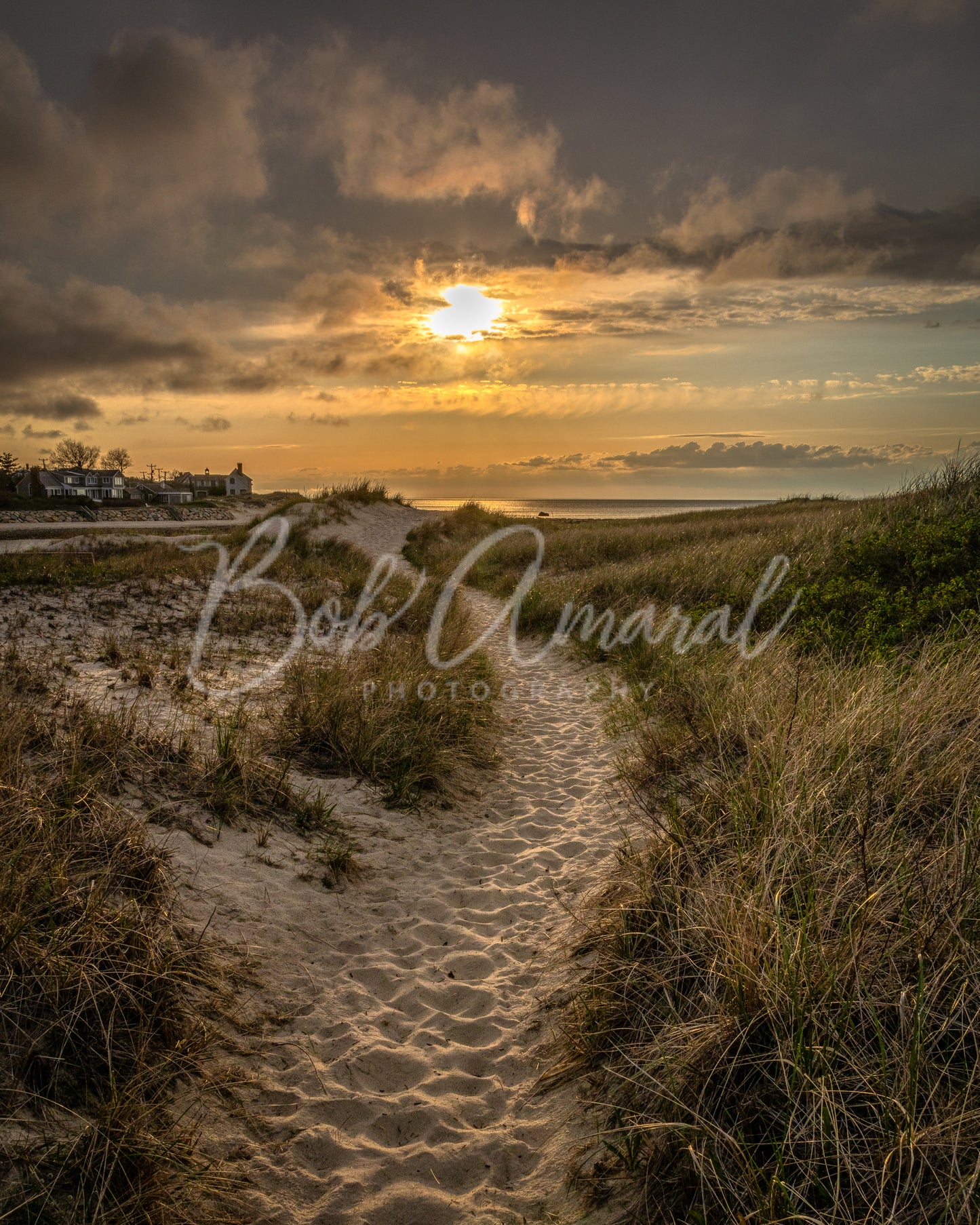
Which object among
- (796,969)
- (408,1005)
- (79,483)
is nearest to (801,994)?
(796,969)

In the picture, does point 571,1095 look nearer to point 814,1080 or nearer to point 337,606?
point 814,1080

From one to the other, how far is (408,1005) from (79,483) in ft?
322

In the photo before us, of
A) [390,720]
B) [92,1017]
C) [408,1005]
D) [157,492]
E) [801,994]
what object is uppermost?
[157,492]

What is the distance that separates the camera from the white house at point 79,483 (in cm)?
7600

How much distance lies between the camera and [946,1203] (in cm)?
188

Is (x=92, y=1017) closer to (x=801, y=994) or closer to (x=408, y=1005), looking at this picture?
(x=408, y=1005)

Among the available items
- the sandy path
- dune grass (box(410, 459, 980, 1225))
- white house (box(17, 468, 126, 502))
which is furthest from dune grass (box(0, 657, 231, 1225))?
white house (box(17, 468, 126, 502))

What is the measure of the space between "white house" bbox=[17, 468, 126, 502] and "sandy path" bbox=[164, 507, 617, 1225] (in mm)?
82632

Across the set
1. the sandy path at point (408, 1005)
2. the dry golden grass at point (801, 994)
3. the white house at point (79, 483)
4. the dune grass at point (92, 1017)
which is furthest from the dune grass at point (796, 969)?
the white house at point (79, 483)

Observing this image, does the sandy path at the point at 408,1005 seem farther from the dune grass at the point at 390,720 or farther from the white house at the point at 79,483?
the white house at the point at 79,483

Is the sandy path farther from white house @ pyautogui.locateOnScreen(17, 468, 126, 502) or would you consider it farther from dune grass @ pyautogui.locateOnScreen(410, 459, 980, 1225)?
white house @ pyautogui.locateOnScreen(17, 468, 126, 502)

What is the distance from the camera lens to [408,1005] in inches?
149

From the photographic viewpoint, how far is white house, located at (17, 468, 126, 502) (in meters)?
76.0

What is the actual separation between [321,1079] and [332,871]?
5.49 feet
